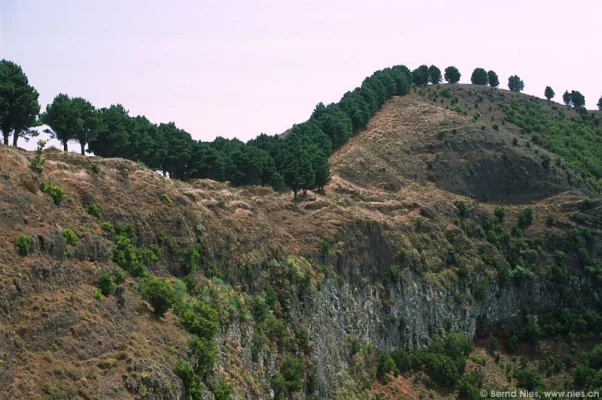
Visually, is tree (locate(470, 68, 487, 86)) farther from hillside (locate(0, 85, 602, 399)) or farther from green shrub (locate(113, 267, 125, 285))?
green shrub (locate(113, 267, 125, 285))

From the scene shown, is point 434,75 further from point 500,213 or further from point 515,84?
point 500,213

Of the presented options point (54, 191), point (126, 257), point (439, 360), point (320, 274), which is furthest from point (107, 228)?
point (439, 360)

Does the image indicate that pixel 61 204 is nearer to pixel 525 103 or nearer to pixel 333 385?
pixel 333 385

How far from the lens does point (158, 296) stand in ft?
115

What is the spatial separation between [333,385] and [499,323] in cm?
2877

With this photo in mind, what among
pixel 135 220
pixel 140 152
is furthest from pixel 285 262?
pixel 140 152

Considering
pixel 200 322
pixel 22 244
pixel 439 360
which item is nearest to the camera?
pixel 22 244

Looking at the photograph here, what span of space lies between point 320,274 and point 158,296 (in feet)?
72.3

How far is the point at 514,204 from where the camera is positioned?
8675cm

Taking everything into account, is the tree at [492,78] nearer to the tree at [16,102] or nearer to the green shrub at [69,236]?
the tree at [16,102]

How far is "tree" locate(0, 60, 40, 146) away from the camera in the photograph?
47.8 meters

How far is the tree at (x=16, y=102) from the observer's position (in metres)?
47.8

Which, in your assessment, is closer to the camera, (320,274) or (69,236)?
(69,236)

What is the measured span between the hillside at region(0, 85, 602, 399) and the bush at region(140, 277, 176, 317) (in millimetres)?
136
